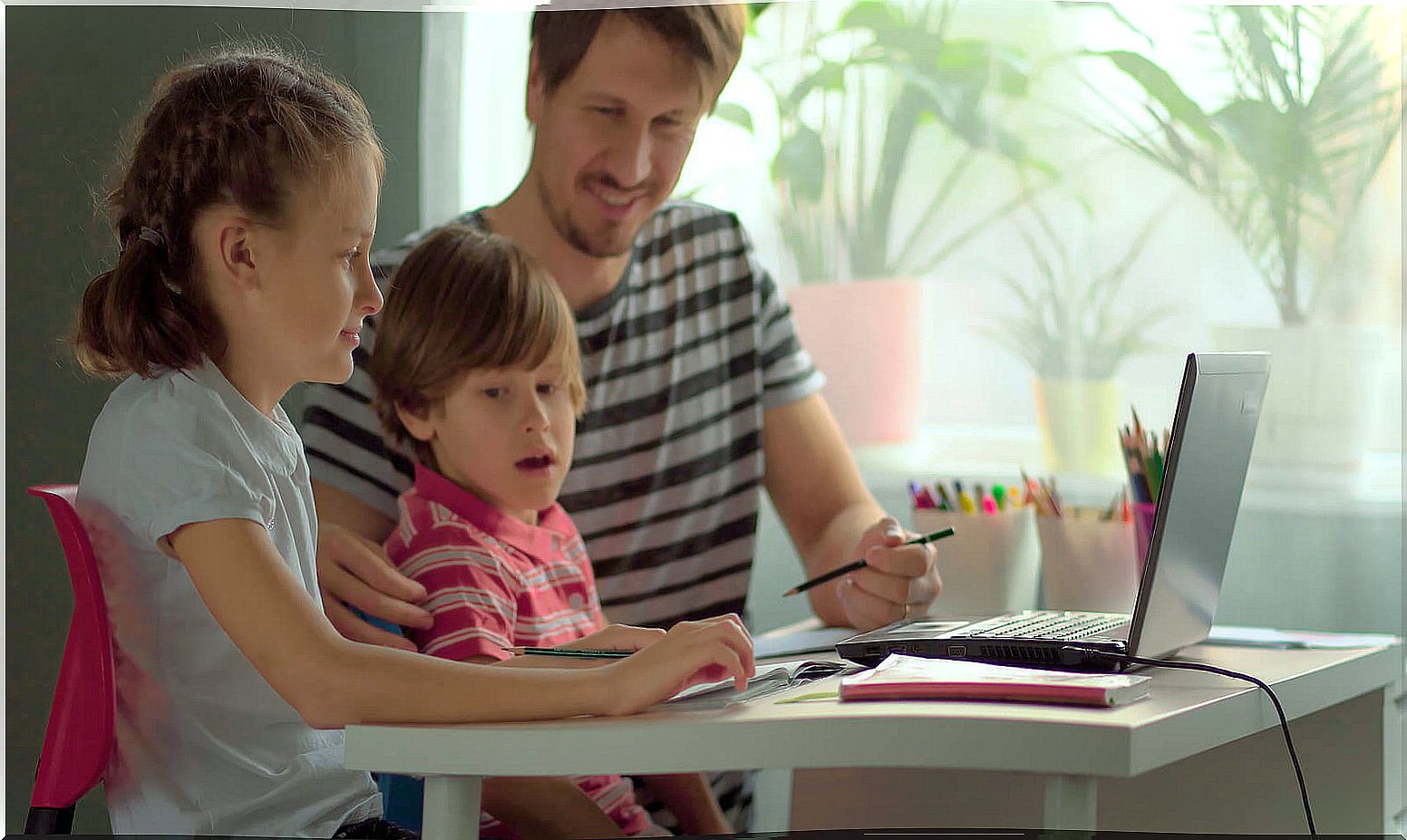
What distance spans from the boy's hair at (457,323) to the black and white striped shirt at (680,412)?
0.18m

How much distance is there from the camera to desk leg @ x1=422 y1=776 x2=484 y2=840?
0.75 m

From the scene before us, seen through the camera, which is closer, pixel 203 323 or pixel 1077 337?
pixel 203 323

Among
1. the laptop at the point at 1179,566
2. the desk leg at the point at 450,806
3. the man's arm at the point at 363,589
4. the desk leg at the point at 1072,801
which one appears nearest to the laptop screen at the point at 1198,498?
the laptop at the point at 1179,566

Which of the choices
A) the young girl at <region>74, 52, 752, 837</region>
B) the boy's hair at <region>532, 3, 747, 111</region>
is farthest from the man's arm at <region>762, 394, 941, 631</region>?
the young girl at <region>74, 52, 752, 837</region>

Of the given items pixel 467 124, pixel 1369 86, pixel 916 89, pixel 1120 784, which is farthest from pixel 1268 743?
pixel 467 124

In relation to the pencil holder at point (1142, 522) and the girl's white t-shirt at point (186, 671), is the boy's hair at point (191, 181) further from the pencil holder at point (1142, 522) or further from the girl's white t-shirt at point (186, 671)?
the pencil holder at point (1142, 522)

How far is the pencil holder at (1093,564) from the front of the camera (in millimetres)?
1325

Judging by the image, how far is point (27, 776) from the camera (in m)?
0.99

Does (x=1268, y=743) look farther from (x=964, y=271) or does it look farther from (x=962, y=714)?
(x=964, y=271)

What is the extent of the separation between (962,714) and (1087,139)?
94 cm

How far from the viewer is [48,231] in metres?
0.98

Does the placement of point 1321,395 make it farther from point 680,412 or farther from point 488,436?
point 488,436

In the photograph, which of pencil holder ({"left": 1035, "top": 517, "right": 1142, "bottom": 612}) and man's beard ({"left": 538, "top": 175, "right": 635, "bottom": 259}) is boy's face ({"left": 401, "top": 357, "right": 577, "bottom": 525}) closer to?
man's beard ({"left": 538, "top": 175, "right": 635, "bottom": 259})

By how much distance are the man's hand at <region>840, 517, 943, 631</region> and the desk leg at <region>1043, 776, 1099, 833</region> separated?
1.55 ft
